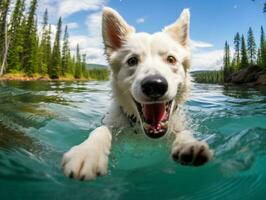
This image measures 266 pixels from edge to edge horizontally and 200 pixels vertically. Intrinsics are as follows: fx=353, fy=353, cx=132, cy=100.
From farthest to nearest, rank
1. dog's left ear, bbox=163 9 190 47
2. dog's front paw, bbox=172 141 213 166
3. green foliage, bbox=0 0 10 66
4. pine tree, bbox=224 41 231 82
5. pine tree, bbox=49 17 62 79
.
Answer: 1. pine tree, bbox=224 41 231 82
2. pine tree, bbox=49 17 62 79
3. green foliage, bbox=0 0 10 66
4. dog's left ear, bbox=163 9 190 47
5. dog's front paw, bbox=172 141 213 166

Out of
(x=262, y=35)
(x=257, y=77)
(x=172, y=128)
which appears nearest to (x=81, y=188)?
→ (x=172, y=128)

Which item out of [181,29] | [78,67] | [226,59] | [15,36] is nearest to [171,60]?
[181,29]

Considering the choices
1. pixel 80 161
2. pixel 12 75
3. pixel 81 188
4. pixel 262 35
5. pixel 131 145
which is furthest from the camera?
pixel 262 35

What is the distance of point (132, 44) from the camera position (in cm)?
577

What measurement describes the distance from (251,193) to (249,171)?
0.49 m

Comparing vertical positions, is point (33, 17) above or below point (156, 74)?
above

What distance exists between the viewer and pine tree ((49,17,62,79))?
84506mm

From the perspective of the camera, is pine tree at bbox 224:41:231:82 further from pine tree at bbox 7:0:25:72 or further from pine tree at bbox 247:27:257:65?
pine tree at bbox 7:0:25:72

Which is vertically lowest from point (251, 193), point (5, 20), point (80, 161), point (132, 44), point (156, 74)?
point (251, 193)

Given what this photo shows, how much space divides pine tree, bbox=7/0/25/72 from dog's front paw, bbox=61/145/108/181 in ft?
218

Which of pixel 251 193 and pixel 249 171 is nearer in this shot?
pixel 251 193

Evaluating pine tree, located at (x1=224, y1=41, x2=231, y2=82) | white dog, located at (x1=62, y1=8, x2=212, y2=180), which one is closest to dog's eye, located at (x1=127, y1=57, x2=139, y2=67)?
white dog, located at (x1=62, y1=8, x2=212, y2=180)

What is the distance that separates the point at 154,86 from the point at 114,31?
1.90 m

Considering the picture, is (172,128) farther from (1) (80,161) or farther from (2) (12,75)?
(2) (12,75)
